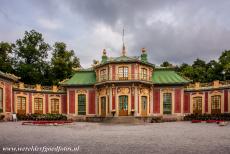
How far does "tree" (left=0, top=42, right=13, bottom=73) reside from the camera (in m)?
39.5

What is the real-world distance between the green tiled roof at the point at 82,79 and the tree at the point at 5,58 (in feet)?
40.1

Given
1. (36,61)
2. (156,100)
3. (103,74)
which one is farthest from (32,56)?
(156,100)

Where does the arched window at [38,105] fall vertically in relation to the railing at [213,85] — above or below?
below

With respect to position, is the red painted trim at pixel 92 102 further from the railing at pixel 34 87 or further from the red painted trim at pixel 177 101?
the red painted trim at pixel 177 101

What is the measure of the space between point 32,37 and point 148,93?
23034 millimetres

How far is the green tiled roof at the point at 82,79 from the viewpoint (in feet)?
110

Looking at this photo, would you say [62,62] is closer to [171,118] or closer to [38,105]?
[38,105]

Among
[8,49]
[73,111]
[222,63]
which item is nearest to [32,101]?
[73,111]

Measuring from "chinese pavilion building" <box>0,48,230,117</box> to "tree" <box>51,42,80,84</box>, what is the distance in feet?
23.1

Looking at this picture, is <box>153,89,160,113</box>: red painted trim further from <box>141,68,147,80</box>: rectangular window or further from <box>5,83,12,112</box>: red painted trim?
<box>5,83,12,112</box>: red painted trim

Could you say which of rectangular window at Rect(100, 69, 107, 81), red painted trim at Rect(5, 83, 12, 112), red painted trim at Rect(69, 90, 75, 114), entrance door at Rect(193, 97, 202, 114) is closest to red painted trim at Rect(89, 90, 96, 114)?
red painted trim at Rect(69, 90, 75, 114)

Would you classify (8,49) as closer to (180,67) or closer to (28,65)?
(28,65)

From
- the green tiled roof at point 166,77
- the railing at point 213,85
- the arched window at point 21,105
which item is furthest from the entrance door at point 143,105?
the arched window at point 21,105

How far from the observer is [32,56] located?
42.8 m
